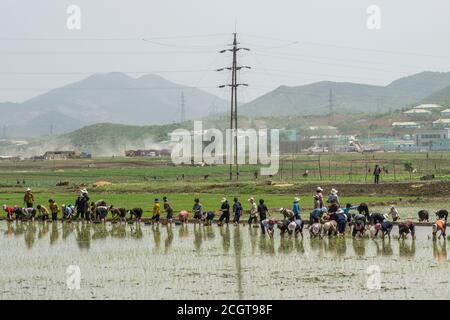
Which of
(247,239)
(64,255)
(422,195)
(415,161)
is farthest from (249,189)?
(415,161)

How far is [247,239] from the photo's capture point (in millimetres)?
37781

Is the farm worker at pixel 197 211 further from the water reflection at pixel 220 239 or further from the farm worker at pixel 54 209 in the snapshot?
the farm worker at pixel 54 209

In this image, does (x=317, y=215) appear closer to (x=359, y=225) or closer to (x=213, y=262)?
(x=359, y=225)

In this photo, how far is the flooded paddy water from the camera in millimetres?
24812

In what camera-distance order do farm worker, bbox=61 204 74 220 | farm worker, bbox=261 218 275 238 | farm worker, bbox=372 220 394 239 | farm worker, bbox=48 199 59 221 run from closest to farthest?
farm worker, bbox=372 220 394 239, farm worker, bbox=261 218 275 238, farm worker, bbox=48 199 59 221, farm worker, bbox=61 204 74 220

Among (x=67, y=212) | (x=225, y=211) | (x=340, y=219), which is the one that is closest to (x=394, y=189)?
(x=225, y=211)

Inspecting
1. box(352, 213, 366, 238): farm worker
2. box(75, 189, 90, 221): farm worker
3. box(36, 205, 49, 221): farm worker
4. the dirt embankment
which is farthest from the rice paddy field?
the dirt embankment

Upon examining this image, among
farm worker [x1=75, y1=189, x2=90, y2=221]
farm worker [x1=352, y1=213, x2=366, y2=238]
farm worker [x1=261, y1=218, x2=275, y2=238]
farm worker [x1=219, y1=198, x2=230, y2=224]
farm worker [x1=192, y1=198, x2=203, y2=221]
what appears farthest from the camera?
farm worker [x1=75, y1=189, x2=90, y2=221]

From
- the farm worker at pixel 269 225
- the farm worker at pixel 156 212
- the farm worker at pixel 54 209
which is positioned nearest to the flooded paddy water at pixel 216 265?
the farm worker at pixel 269 225

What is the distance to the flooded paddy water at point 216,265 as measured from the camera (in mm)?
24812

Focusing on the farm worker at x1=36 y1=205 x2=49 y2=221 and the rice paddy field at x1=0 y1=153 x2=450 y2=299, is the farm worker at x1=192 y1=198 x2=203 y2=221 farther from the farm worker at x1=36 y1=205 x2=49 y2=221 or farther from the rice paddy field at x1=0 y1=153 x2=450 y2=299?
the farm worker at x1=36 y1=205 x2=49 y2=221

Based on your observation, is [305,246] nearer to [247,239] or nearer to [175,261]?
[247,239]

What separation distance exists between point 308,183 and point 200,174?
29.2 metres

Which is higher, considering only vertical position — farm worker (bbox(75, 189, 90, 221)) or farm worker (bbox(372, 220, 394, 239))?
farm worker (bbox(75, 189, 90, 221))
